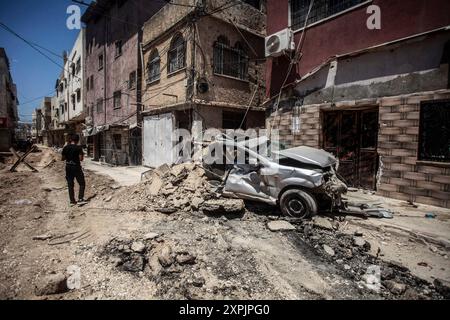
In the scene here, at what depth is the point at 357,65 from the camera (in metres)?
7.39

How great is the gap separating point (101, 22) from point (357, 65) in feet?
63.7

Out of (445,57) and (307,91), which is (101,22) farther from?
(445,57)

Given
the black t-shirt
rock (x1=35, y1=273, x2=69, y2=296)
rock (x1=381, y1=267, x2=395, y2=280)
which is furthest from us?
the black t-shirt

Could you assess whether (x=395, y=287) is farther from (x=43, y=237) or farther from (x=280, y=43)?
(x=280, y=43)

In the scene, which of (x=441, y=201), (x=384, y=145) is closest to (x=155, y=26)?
(x=384, y=145)

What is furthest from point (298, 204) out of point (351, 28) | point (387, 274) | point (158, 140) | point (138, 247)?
point (158, 140)

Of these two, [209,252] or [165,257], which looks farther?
[209,252]

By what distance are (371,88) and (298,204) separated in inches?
181

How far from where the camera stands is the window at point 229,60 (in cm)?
1123

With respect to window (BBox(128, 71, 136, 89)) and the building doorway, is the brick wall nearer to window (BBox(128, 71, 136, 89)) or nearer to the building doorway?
the building doorway

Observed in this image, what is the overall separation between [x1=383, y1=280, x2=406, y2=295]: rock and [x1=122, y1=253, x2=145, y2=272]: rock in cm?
333

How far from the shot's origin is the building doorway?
7410 millimetres

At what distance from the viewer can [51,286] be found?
2.88 metres

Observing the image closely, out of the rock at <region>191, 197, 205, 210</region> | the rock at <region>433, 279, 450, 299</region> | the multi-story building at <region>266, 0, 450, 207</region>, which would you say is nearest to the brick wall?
the multi-story building at <region>266, 0, 450, 207</region>
